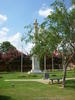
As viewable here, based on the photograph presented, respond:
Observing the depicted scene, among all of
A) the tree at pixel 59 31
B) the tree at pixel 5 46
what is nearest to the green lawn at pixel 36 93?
the tree at pixel 59 31

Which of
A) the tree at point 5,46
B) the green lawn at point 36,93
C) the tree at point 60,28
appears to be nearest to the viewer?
the green lawn at point 36,93

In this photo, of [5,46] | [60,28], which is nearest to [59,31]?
[60,28]

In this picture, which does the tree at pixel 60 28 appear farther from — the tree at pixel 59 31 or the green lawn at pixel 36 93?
the green lawn at pixel 36 93

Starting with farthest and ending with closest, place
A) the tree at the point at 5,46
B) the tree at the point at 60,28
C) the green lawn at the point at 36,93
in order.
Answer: the tree at the point at 5,46 → the tree at the point at 60,28 → the green lawn at the point at 36,93

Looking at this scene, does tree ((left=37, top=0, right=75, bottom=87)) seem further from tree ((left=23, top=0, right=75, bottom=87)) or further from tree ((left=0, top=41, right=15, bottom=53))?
tree ((left=0, top=41, right=15, bottom=53))

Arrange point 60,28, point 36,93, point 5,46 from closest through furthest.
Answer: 1. point 36,93
2. point 60,28
3. point 5,46

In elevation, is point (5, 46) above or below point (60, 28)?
above

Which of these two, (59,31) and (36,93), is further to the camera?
(59,31)

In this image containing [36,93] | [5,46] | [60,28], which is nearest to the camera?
[36,93]

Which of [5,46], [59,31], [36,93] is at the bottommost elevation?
[36,93]

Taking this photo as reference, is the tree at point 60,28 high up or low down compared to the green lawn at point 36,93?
up

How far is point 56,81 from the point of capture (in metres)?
28.5

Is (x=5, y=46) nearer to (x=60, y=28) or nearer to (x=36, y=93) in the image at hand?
(x=60, y=28)

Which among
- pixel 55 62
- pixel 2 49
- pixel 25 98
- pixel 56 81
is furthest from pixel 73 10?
pixel 2 49
